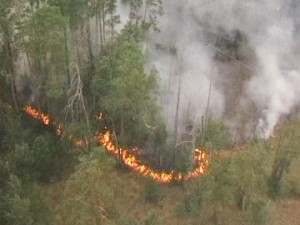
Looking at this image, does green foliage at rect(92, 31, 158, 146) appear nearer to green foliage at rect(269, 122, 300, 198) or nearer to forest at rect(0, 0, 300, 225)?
forest at rect(0, 0, 300, 225)

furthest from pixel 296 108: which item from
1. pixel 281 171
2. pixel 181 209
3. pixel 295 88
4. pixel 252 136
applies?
pixel 181 209

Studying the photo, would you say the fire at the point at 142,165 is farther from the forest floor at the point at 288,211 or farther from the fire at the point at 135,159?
the forest floor at the point at 288,211

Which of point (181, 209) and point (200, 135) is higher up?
point (200, 135)

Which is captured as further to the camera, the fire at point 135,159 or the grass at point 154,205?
the fire at point 135,159

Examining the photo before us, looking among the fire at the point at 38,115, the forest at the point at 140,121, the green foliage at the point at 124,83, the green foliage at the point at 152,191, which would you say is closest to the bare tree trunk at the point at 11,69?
the forest at the point at 140,121

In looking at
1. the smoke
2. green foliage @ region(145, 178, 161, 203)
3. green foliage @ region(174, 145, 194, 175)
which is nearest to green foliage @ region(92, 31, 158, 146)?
green foliage @ region(174, 145, 194, 175)

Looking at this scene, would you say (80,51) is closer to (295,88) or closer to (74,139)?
(74,139)

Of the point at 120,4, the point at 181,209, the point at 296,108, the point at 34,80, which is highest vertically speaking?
the point at 120,4
